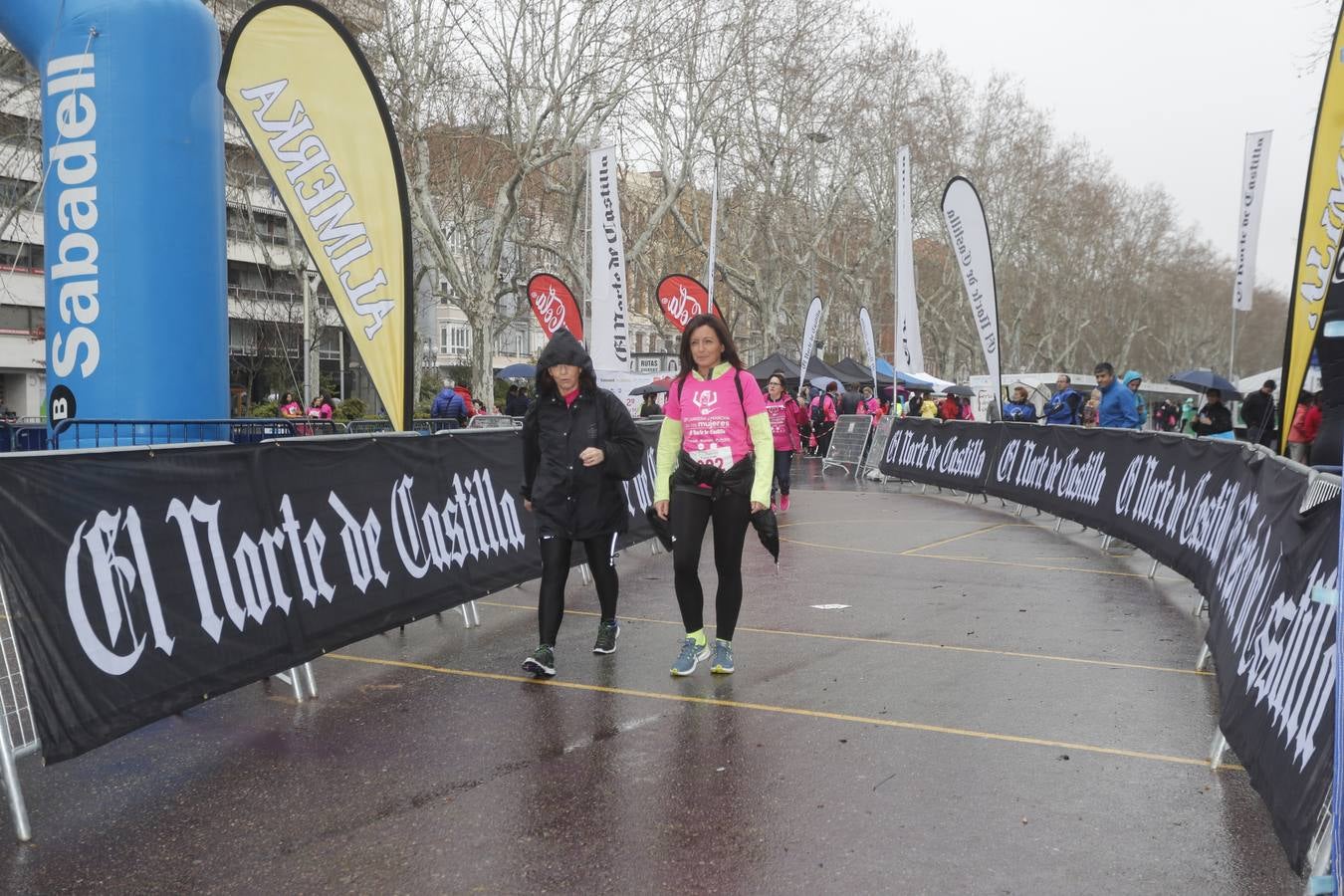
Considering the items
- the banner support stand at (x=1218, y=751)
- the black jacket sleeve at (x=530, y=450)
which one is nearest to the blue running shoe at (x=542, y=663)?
the black jacket sleeve at (x=530, y=450)

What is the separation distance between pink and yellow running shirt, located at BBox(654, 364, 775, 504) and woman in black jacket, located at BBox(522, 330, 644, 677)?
0.32 m

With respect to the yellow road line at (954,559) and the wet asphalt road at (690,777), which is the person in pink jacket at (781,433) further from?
the wet asphalt road at (690,777)

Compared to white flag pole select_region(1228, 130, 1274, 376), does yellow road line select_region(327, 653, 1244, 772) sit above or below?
below

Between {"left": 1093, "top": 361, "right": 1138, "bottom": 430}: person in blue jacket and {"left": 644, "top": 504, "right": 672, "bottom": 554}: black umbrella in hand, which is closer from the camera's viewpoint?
{"left": 644, "top": 504, "right": 672, "bottom": 554}: black umbrella in hand

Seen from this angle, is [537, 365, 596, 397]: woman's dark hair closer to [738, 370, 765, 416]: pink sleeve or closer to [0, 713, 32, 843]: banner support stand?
[738, 370, 765, 416]: pink sleeve

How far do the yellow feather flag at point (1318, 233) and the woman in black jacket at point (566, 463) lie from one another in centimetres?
439

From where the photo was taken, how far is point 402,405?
8500 mm

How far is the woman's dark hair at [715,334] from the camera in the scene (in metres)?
5.94

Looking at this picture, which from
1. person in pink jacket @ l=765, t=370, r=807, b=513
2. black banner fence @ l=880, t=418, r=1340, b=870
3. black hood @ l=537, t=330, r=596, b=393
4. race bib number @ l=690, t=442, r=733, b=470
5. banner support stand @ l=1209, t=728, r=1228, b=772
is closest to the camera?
black banner fence @ l=880, t=418, r=1340, b=870

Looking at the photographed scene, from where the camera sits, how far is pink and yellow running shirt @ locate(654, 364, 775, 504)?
589 centimetres

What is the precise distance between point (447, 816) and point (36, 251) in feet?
198

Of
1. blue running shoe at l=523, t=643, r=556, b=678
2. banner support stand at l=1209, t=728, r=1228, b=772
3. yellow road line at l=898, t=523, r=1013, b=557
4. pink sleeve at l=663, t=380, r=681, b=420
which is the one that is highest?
pink sleeve at l=663, t=380, r=681, b=420

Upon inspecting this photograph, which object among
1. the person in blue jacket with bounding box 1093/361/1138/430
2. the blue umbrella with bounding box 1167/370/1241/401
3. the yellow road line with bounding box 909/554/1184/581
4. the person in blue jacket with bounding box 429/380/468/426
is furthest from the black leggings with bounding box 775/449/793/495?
the blue umbrella with bounding box 1167/370/1241/401

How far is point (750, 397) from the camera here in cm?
599
